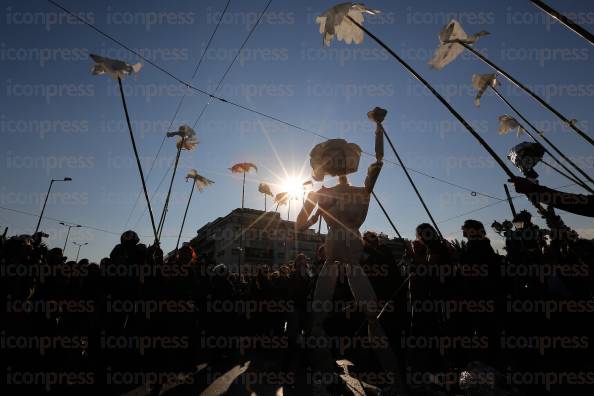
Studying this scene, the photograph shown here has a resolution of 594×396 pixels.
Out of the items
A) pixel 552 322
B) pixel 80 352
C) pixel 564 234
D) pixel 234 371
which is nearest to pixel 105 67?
pixel 80 352

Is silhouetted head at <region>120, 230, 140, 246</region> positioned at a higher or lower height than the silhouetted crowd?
higher

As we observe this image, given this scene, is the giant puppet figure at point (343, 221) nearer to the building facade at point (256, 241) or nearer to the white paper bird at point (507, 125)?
the white paper bird at point (507, 125)

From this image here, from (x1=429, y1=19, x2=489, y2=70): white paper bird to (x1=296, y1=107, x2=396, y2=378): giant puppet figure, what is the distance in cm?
70

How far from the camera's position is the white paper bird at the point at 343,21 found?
328 centimetres

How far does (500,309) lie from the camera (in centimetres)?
484

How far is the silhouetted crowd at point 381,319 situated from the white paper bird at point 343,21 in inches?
114

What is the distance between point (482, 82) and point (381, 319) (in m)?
3.51

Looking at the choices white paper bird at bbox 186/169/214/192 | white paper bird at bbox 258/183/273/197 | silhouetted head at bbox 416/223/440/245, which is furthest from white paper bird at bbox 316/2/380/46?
white paper bird at bbox 258/183/273/197

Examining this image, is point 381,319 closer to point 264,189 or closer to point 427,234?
point 427,234

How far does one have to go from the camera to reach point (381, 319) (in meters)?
4.57

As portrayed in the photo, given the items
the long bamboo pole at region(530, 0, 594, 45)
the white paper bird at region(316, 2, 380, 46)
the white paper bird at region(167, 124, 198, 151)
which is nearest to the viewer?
the long bamboo pole at region(530, 0, 594, 45)

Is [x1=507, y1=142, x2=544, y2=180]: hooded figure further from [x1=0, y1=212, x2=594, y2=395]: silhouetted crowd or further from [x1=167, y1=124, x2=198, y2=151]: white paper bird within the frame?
[x1=167, y1=124, x2=198, y2=151]: white paper bird

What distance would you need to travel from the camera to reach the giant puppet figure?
9.34 feet

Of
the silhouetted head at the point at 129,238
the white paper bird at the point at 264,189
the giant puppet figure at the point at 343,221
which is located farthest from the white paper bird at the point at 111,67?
the white paper bird at the point at 264,189
